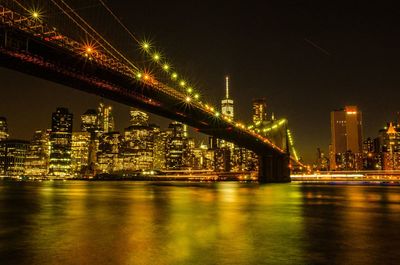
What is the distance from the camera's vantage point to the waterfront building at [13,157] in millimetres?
177375

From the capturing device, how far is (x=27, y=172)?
174125 millimetres

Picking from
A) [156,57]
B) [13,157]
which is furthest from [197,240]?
[13,157]

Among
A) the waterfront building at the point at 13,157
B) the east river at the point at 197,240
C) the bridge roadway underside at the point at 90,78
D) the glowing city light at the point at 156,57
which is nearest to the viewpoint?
the east river at the point at 197,240

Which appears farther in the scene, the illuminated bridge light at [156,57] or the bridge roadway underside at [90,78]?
the illuminated bridge light at [156,57]

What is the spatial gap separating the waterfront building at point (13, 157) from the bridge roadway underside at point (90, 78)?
14248cm

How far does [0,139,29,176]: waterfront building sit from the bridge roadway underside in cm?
14248

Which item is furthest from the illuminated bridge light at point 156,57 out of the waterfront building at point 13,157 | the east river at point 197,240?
the waterfront building at point 13,157

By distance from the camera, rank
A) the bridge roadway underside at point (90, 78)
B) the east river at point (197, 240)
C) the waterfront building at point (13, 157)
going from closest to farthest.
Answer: the east river at point (197, 240) → the bridge roadway underside at point (90, 78) → the waterfront building at point (13, 157)

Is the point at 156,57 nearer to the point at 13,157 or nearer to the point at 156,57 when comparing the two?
the point at 156,57

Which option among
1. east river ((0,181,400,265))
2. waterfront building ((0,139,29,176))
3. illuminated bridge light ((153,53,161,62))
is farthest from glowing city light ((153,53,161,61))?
waterfront building ((0,139,29,176))

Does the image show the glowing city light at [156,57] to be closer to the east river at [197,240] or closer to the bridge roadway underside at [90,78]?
the bridge roadway underside at [90,78]

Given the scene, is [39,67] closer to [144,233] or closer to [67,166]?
[144,233]

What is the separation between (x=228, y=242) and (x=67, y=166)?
569 feet

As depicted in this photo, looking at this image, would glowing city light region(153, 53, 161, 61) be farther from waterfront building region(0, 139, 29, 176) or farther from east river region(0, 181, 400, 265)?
waterfront building region(0, 139, 29, 176)
